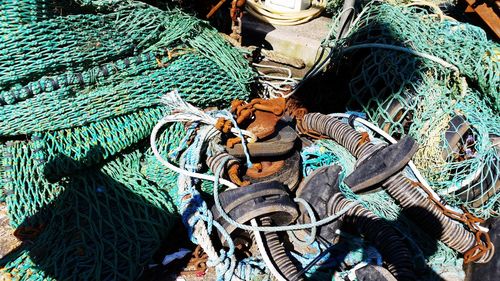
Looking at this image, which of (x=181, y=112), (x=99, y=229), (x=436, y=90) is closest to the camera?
(x=99, y=229)

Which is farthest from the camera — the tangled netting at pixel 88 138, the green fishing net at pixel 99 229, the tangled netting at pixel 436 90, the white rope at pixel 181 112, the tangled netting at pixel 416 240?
the white rope at pixel 181 112

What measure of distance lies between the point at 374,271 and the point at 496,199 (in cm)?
135

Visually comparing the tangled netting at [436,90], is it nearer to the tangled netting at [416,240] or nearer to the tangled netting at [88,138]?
the tangled netting at [416,240]

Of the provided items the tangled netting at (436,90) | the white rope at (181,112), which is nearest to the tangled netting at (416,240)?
the tangled netting at (436,90)

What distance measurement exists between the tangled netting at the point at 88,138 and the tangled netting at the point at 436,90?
1558 millimetres

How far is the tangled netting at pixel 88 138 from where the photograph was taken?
2.76m

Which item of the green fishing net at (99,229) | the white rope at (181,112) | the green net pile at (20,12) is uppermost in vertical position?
the green net pile at (20,12)

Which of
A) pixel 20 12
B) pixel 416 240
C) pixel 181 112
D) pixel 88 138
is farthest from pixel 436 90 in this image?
pixel 20 12

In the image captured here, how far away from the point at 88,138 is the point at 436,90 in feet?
9.26

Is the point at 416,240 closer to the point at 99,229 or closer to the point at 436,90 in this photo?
the point at 436,90

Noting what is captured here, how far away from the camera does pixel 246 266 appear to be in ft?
9.12

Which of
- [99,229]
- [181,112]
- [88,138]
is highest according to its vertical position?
[181,112]

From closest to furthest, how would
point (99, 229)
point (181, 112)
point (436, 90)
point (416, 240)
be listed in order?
point (99, 229)
point (416, 240)
point (181, 112)
point (436, 90)

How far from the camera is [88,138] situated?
3.11m
